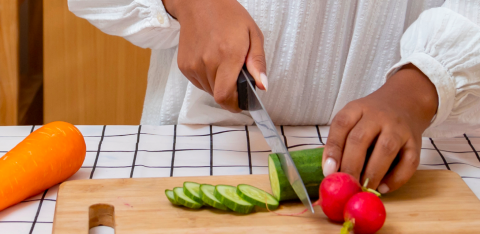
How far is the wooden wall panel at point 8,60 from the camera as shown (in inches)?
87.2

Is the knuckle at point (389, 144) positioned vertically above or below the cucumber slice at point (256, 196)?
above

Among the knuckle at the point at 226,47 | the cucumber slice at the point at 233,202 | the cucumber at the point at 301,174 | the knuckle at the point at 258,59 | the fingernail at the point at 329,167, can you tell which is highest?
the knuckle at the point at 226,47

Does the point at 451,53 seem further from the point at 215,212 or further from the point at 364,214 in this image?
the point at 215,212

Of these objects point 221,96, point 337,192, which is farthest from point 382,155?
point 221,96

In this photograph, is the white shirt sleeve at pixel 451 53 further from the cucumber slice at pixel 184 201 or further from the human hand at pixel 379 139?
the cucumber slice at pixel 184 201

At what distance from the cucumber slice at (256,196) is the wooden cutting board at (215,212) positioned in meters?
0.02

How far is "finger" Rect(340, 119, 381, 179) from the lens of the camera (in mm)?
1018

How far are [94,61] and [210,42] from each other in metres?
1.66

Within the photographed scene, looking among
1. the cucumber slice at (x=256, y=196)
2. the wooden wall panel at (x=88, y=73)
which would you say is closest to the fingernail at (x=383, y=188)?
the cucumber slice at (x=256, y=196)

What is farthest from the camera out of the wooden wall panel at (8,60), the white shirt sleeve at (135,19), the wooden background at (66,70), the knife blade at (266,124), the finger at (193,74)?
the wooden background at (66,70)

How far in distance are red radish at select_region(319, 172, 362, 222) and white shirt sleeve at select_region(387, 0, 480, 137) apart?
36cm

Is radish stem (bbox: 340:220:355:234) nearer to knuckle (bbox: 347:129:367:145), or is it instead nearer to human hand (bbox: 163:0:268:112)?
knuckle (bbox: 347:129:367:145)

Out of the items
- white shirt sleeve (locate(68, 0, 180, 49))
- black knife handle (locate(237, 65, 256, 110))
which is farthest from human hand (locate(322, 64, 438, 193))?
white shirt sleeve (locate(68, 0, 180, 49))

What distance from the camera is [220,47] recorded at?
1.03 m
